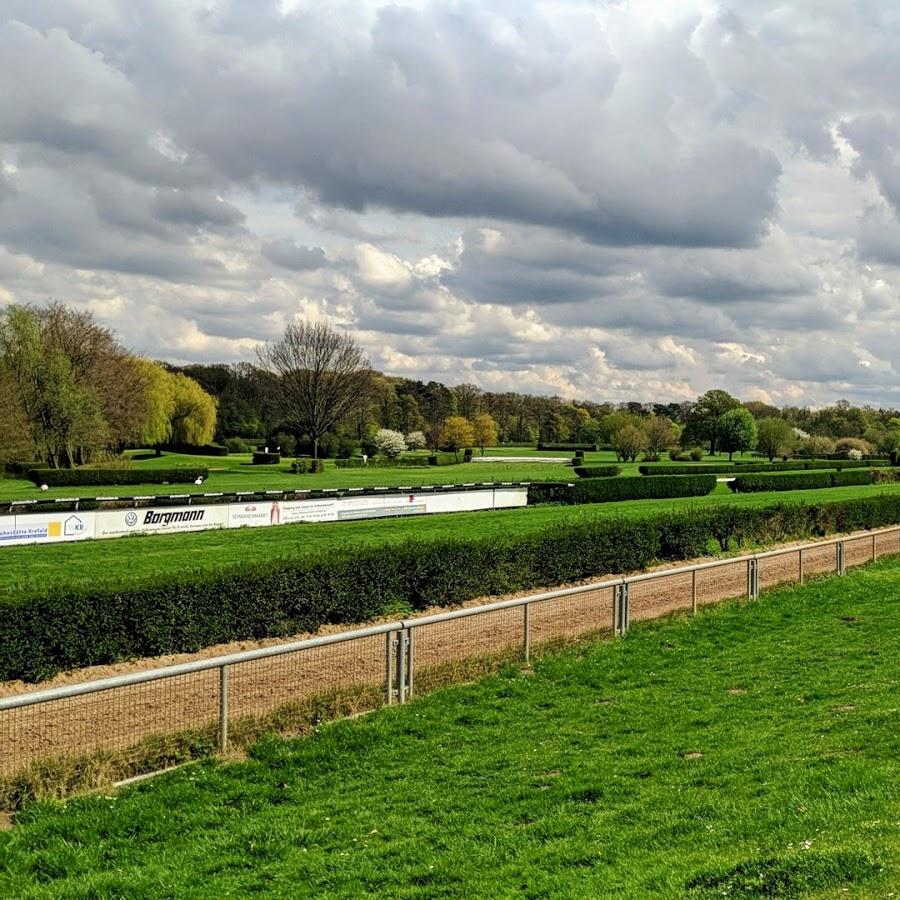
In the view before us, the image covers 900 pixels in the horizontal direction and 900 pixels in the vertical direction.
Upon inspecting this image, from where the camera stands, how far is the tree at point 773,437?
101 meters

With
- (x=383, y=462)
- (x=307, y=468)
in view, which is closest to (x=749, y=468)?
(x=383, y=462)

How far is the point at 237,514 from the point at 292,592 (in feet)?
55.1

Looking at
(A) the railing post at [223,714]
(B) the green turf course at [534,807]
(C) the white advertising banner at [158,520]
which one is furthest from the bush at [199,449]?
(A) the railing post at [223,714]

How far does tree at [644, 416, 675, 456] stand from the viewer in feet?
344

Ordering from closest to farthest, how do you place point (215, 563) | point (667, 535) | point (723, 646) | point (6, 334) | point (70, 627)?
point (70, 627)
point (723, 646)
point (215, 563)
point (667, 535)
point (6, 334)

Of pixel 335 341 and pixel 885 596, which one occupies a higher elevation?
pixel 335 341

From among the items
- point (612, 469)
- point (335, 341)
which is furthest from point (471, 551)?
point (335, 341)

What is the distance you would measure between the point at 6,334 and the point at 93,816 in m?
59.5

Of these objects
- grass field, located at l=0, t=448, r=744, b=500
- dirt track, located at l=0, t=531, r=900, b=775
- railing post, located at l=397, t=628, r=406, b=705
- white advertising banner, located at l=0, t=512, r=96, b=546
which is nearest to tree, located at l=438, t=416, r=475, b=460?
grass field, located at l=0, t=448, r=744, b=500

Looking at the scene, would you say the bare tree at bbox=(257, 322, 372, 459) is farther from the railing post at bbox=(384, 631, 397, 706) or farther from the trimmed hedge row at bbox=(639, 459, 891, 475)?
the railing post at bbox=(384, 631, 397, 706)

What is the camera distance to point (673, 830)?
6.14m

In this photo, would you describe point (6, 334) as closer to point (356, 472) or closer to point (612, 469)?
point (356, 472)

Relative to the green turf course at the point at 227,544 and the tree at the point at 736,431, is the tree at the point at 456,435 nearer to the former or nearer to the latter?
the tree at the point at 736,431

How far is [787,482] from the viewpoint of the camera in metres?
52.5
